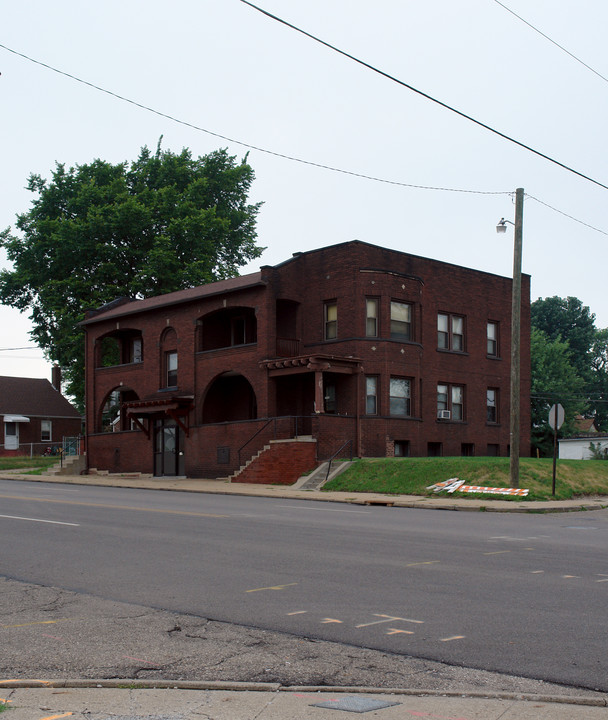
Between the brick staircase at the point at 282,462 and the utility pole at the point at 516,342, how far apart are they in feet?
30.2

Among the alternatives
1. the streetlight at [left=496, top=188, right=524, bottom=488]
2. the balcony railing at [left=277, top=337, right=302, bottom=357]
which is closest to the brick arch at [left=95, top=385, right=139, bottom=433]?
the balcony railing at [left=277, top=337, right=302, bottom=357]

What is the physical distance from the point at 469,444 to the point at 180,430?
14012 mm

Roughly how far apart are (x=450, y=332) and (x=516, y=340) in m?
13.5

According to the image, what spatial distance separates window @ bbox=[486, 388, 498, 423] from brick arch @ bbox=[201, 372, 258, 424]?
38.4 ft

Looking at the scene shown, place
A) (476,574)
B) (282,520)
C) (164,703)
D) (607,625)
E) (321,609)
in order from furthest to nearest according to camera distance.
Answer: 1. (282,520)
2. (476,574)
3. (321,609)
4. (607,625)
5. (164,703)

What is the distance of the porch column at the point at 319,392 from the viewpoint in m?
33.1

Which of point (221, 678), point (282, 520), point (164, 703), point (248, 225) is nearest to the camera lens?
point (164, 703)

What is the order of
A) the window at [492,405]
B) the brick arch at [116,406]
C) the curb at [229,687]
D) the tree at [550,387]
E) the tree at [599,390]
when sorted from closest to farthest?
the curb at [229,687] < the window at [492,405] < the brick arch at [116,406] < the tree at [550,387] < the tree at [599,390]

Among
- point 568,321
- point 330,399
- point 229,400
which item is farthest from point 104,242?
point 568,321

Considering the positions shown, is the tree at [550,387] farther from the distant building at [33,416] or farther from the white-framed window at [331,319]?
the distant building at [33,416]

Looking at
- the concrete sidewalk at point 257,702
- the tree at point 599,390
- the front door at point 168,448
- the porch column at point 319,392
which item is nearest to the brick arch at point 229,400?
the front door at point 168,448

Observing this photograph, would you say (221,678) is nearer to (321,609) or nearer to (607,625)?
(321,609)

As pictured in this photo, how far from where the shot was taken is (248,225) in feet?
185

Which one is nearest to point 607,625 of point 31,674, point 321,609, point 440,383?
point 321,609
